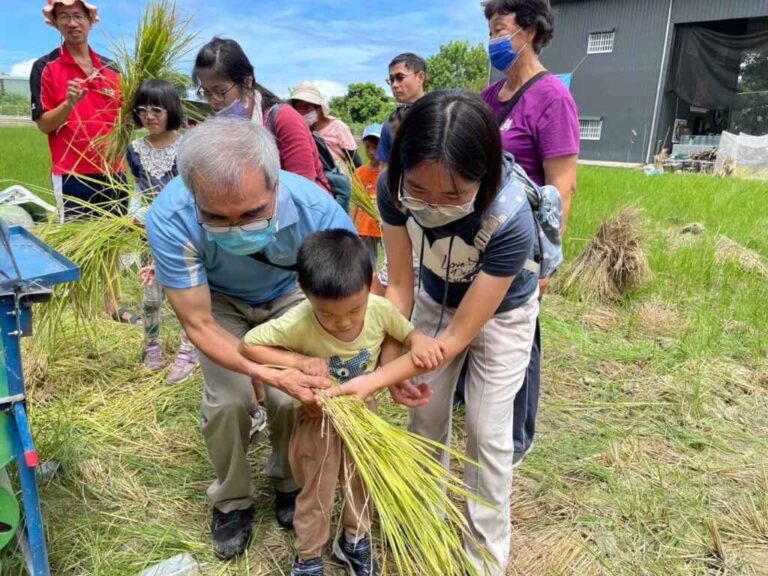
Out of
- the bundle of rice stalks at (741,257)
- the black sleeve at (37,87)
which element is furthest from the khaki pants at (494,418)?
the bundle of rice stalks at (741,257)

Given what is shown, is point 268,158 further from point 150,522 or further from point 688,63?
point 688,63

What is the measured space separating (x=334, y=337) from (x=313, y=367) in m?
0.11

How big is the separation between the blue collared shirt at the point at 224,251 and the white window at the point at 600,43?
76.4 ft

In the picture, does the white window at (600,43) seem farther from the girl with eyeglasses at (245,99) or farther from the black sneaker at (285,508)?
the black sneaker at (285,508)

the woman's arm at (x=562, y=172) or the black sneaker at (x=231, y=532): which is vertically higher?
the woman's arm at (x=562, y=172)

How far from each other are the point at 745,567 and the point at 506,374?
97 cm

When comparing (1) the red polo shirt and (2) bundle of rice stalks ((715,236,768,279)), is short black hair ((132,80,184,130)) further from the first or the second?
(2) bundle of rice stalks ((715,236,768,279))

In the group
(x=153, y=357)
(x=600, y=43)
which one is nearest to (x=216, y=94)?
(x=153, y=357)

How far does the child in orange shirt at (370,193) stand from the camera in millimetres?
3479

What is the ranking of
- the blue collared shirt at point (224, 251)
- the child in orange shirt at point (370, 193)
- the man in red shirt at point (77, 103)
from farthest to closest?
1. the child in orange shirt at point (370, 193)
2. the man in red shirt at point (77, 103)
3. the blue collared shirt at point (224, 251)

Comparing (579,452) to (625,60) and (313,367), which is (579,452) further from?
(625,60)

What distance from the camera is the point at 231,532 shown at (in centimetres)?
180

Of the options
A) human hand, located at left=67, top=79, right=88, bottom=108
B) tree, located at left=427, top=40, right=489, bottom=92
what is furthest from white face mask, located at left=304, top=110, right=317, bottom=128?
tree, located at left=427, top=40, right=489, bottom=92

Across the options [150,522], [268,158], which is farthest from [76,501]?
[268,158]
